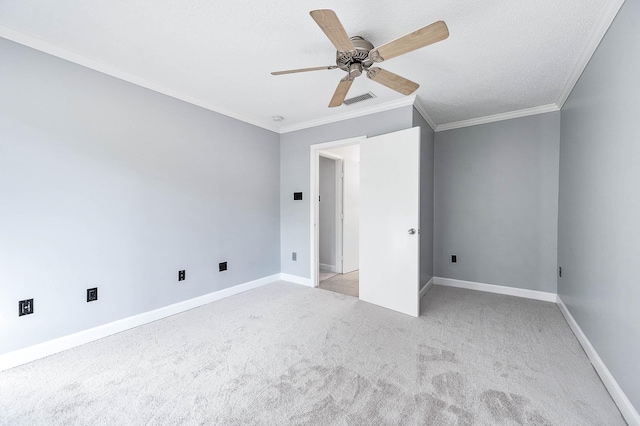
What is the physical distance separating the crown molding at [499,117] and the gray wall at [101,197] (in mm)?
3029

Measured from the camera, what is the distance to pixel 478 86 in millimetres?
2639

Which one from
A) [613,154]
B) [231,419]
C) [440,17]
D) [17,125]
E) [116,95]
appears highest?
[440,17]

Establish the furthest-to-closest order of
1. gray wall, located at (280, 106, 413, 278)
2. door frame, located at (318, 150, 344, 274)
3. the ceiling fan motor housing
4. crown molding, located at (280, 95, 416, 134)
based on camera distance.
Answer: door frame, located at (318, 150, 344, 274) → gray wall, located at (280, 106, 413, 278) → crown molding, located at (280, 95, 416, 134) → the ceiling fan motor housing

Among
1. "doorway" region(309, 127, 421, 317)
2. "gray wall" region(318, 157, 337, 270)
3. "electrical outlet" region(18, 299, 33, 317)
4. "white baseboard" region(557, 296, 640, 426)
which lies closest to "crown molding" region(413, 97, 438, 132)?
"doorway" region(309, 127, 421, 317)

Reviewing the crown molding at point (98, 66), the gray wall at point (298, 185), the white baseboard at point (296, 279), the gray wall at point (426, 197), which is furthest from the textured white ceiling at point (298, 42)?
the white baseboard at point (296, 279)

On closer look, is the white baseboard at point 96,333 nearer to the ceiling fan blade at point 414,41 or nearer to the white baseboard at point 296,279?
the white baseboard at point 296,279

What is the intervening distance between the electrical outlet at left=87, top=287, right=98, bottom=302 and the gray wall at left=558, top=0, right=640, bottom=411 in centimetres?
368

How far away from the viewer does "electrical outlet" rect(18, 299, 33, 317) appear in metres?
1.90

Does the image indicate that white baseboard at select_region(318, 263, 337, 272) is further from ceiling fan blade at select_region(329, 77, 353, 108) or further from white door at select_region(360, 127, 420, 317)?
ceiling fan blade at select_region(329, 77, 353, 108)

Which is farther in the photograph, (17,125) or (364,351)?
(364,351)

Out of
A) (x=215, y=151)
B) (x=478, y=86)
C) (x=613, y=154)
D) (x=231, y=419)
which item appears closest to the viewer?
(x=231, y=419)

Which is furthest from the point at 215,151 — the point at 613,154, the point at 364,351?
the point at 613,154

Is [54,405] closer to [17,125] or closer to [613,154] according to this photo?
[17,125]

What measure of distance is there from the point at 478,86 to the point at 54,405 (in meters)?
4.13
